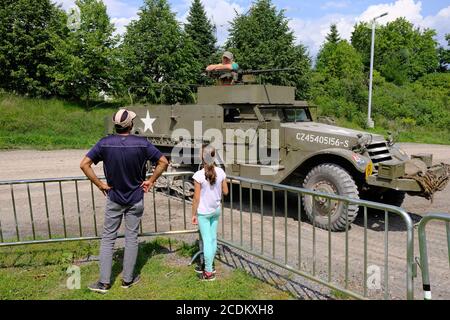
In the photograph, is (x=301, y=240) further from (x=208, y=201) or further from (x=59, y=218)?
(x=59, y=218)

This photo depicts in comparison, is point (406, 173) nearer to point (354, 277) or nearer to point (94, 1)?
point (354, 277)

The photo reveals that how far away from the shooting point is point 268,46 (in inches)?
1062

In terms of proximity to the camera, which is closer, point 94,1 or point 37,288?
point 37,288

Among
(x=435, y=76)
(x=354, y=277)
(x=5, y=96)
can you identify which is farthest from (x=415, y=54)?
(x=354, y=277)

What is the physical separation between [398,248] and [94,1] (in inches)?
763

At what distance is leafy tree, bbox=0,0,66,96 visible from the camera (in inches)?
808

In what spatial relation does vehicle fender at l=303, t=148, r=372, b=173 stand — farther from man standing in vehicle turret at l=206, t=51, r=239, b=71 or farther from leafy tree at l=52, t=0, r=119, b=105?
leafy tree at l=52, t=0, r=119, b=105

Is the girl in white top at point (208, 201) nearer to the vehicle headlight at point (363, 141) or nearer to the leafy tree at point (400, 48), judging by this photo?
the vehicle headlight at point (363, 141)

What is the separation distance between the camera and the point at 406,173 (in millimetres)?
6598

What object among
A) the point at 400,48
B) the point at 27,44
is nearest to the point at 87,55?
the point at 27,44

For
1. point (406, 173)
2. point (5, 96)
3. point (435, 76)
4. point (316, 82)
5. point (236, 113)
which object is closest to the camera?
point (406, 173)

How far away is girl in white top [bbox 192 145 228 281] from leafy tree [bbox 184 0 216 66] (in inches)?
989

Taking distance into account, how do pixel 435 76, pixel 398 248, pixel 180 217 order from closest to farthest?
1. pixel 398 248
2. pixel 180 217
3. pixel 435 76

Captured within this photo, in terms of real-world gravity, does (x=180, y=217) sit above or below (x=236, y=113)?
below
